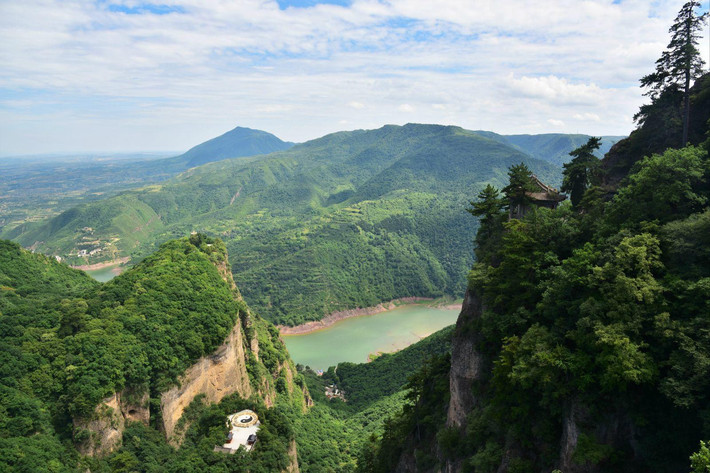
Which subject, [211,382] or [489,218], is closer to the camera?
[489,218]

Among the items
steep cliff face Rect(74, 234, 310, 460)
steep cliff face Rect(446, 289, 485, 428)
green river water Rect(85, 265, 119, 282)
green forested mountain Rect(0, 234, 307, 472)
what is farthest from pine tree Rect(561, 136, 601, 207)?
green river water Rect(85, 265, 119, 282)


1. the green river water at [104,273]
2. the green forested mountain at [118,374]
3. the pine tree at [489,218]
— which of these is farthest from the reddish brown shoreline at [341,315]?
the pine tree at [489,218]

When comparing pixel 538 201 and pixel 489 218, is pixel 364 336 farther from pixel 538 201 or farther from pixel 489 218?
pixel 538 201

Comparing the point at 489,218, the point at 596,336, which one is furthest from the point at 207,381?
the point at 596,336

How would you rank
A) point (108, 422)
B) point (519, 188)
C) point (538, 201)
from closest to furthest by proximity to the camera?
point (519, 188)
point (538, 201)
point (108, 422)

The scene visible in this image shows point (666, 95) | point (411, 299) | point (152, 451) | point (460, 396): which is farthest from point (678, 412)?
point (411, 299)

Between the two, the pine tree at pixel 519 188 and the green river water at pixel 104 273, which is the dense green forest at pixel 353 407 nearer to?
the pine tree at pixel 519 188

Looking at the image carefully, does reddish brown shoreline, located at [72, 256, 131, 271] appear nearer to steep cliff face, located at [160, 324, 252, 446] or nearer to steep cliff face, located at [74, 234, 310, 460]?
steep cliff face, located at [74, 234, 310, 460]
